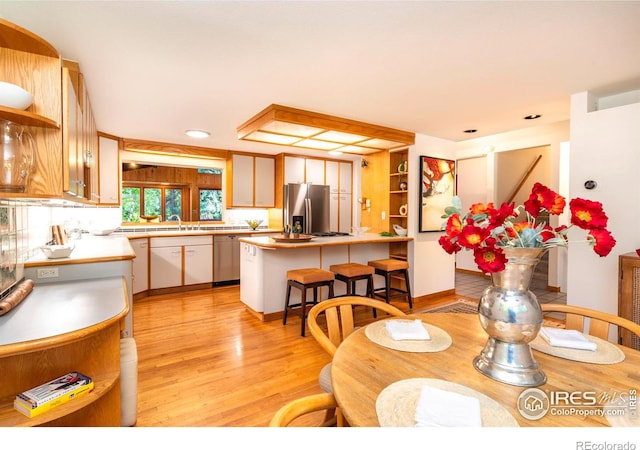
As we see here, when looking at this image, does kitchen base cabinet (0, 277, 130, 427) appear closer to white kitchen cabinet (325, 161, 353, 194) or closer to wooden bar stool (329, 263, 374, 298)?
wooden bar stool (329, 263, 374, 298)

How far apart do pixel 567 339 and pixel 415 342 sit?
2.02ft

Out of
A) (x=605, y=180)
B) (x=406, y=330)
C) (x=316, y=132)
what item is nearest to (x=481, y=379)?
(x=406, y=330)

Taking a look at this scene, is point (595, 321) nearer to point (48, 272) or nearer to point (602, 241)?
point (602, 241)

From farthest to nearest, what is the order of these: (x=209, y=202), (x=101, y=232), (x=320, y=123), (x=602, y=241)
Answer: (x=209, y=202)
(x=101, y=232)
(x=320, y=123)
(x=602, y=241)

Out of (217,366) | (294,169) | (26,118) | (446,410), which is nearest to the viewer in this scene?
(446,410)

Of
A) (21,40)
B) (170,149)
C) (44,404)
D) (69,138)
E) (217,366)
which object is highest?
(170,149)

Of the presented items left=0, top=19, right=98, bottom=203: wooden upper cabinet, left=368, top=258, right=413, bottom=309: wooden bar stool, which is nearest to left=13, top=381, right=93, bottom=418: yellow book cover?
left=0, top=19, right=98, bottom=203: wooden upper cabinet

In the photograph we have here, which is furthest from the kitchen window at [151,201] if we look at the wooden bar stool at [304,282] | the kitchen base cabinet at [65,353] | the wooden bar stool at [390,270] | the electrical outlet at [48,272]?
the kitchen base cabinet at [65,353]

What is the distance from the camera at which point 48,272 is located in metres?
2.01

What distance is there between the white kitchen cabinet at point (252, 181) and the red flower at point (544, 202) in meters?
5.01

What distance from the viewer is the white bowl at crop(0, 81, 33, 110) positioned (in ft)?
4.24

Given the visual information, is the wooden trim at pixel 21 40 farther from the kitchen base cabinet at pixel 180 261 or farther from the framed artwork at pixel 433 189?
the framed artwork at pixel 433 189

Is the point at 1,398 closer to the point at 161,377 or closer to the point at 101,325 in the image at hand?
the point at 101,325

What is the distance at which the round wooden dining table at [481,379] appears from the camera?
825 millimetres
